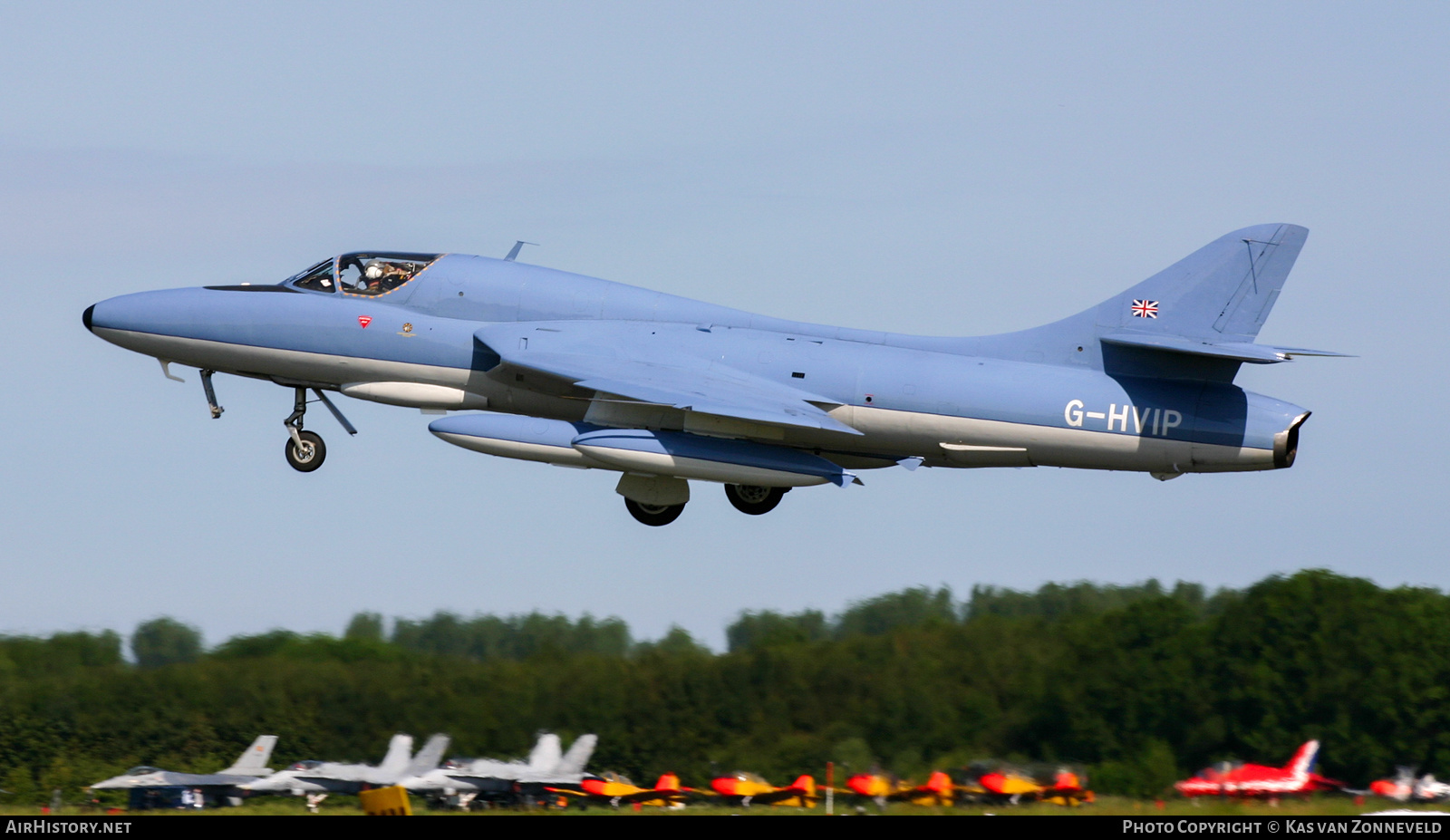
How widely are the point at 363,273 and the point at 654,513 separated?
5296 mm

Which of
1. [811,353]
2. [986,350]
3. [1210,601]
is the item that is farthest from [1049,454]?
[1210,601]

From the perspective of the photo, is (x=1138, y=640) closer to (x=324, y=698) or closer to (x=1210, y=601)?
(x=1210, y=601)

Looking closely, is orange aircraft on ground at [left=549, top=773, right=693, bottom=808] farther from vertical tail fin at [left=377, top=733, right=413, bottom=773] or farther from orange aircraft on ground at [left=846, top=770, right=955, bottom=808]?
orange aircraft on ground at [left=846, top=770, right=955, bottom=808]

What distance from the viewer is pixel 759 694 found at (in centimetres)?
3006

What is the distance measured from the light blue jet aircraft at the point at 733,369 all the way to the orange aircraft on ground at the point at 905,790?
4.18m

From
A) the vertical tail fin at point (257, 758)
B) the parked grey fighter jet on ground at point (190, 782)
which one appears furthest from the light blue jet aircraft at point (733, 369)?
the vertical tail fin at point (257, 758)

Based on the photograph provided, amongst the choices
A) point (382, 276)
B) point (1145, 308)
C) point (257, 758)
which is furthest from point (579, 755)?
point (1145, 308)

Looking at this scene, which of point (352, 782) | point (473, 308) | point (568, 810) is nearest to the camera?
point (473, 308)

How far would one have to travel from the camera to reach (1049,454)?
2195cm

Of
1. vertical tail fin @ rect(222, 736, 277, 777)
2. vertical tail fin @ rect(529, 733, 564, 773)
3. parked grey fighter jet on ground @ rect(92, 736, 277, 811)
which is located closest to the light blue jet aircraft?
vertical tail fin @ rect(529, 733, 564, 773)

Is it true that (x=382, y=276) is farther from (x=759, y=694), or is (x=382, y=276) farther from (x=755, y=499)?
Answer: (x=759, y=694)

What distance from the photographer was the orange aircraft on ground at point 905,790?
888 inches

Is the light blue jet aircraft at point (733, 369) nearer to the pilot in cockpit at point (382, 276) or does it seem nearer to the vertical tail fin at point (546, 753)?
the pilot in cockpit at point (382, 276)
